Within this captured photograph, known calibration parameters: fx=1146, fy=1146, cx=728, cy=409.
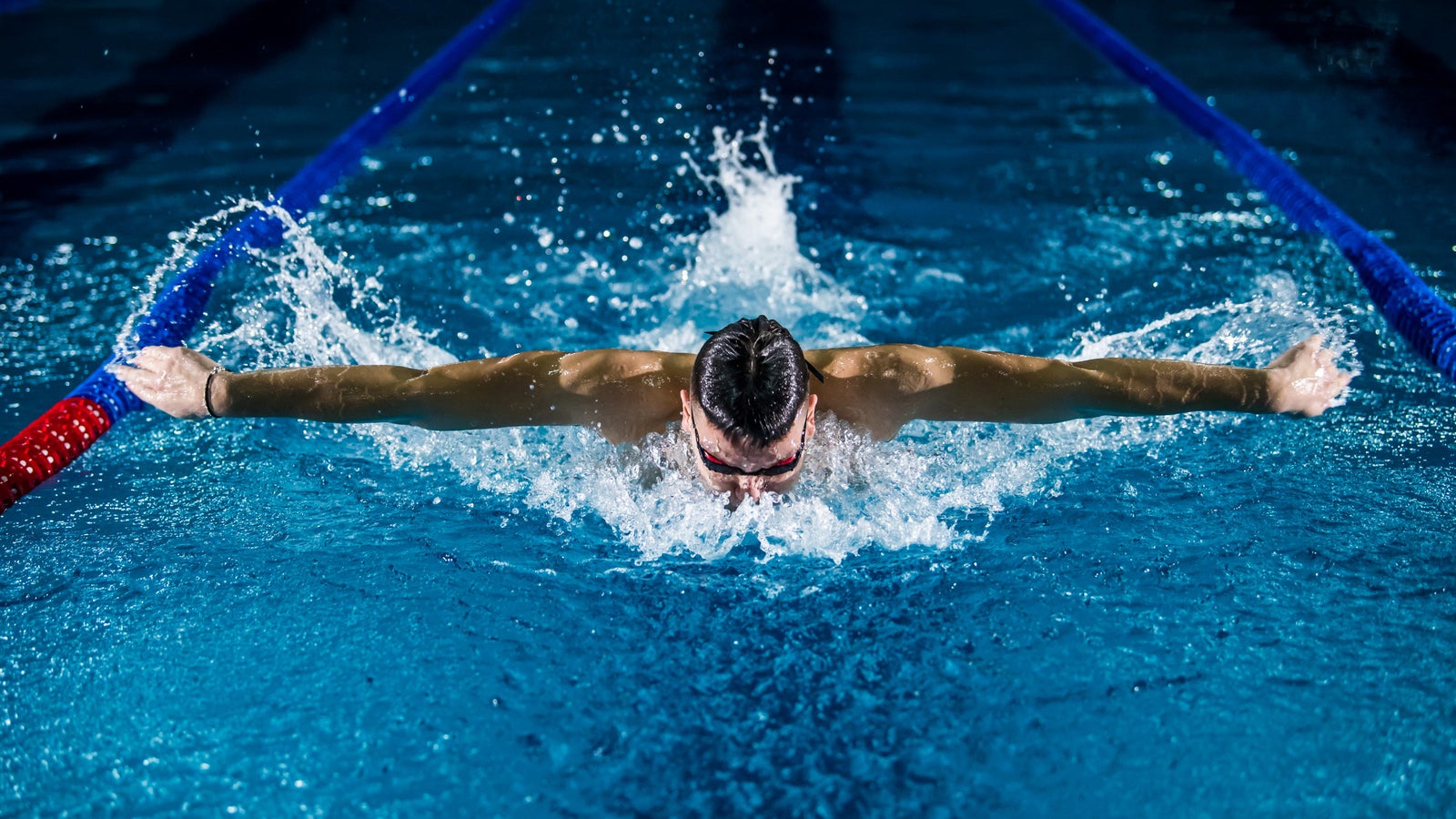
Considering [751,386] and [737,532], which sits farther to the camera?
[737,532]

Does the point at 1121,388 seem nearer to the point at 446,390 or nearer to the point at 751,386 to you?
the point at 751,386

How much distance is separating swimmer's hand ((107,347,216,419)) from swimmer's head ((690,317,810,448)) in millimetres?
1085

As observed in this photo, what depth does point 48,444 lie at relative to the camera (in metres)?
2.64

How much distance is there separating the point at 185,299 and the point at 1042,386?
8.19 feet

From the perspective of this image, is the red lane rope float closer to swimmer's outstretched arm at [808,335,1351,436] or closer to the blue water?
the blue water

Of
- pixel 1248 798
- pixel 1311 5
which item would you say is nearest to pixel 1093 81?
pixel 1311 5

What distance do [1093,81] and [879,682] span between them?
442 centimetres

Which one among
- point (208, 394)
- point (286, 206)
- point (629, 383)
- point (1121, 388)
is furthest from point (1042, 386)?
point (286, 206)

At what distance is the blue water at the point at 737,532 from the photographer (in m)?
1.94

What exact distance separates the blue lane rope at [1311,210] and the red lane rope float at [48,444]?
342 centimetres

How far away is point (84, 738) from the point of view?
201cm

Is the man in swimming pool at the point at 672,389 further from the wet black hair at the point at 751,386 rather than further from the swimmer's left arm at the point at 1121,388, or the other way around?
the wet black hair at the point at 751,386

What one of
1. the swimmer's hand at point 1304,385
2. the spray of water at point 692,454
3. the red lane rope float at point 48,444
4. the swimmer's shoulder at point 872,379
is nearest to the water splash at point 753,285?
the spray of water at point 692,454

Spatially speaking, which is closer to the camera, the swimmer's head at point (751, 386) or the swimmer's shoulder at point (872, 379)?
the swimmer's head at point (751, 386)
